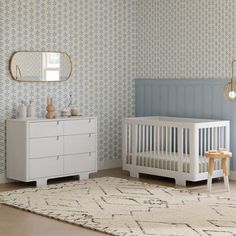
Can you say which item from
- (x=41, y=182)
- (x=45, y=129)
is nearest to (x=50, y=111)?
(x=45, y=129)

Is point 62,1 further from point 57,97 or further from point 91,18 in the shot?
point 57,97

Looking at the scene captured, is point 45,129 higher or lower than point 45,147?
higher

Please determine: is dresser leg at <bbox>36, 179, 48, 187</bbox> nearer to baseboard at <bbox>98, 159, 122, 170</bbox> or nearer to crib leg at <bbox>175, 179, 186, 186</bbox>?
baseboard at <bbox>98, 159, 122, 170</bbox>

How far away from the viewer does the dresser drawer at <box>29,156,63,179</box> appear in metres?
6.31

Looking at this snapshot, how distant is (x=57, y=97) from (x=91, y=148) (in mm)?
801

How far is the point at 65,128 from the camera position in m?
6.61

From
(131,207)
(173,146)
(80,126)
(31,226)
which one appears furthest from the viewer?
(173,146)

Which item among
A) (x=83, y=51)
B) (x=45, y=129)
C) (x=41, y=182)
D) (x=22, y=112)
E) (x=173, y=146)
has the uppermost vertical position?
(x=83, y=51)

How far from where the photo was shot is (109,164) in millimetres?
7793

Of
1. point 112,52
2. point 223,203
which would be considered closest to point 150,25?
point 112,52

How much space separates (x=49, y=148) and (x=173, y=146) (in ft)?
5.60

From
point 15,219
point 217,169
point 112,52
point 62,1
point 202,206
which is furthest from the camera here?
point 112,52

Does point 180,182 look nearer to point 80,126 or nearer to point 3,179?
point 80,126

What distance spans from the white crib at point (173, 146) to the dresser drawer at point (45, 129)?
993 millimetres
